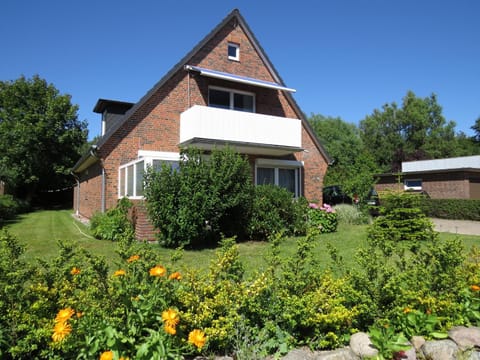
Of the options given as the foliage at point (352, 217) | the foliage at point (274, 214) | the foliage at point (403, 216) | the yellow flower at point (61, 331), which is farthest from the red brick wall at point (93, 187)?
the yellow flower at point (61, 331)

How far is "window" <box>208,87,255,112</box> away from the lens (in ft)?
49.7

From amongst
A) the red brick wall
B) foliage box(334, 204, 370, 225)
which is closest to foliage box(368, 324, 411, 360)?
foliage box(334, 204, 370, 225)

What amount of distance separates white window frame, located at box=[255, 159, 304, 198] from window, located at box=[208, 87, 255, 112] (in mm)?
2624

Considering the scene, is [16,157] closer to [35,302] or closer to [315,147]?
[315,147]

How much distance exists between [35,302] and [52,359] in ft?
1.54

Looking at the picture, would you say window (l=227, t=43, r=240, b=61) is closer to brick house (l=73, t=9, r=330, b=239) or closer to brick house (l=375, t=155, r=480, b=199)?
brick house (l=73, t=9, r=330, b=239)

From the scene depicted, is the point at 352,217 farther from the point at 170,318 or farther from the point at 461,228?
the point at 170,318

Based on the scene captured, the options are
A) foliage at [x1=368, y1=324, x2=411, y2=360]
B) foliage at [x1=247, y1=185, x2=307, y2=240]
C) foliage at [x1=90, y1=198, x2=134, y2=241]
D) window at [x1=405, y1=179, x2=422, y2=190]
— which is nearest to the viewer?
foliage at [x1=368, y1=324, x2=411, y2=360]

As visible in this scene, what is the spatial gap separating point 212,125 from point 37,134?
2410 cm

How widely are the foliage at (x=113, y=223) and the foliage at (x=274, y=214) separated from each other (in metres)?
3.74

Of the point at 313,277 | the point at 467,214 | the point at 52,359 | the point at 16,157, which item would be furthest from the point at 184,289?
the point at 16,157

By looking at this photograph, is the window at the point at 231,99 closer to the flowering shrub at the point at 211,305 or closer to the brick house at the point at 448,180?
the brick house at the point at 448,180

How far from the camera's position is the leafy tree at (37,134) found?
29203 mm

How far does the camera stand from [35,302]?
2.75 metres
